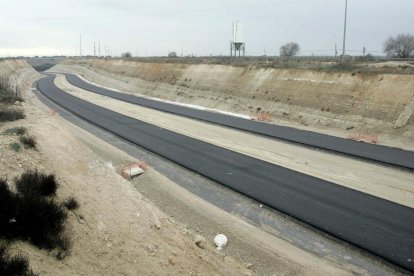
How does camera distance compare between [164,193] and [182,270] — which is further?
[164,193]

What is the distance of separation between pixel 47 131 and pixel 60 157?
3783 mm

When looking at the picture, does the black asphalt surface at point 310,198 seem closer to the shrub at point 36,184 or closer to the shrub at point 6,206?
the shrub at point 36,184

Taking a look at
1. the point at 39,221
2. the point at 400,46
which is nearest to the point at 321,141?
the point at 39,221

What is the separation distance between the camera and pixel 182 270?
31.3 ft

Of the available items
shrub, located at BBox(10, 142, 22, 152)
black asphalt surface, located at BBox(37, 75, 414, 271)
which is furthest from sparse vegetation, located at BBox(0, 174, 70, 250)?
black asphalt surface, located at BBox(37, 75, 414, 271)

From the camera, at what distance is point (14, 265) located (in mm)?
7160

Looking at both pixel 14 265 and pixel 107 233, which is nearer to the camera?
pixel 14 265

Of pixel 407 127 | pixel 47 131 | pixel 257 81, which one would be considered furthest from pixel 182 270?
pixel 257 81

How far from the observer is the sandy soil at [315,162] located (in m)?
17.2

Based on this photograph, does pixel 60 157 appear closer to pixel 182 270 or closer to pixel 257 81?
pixel 182 270

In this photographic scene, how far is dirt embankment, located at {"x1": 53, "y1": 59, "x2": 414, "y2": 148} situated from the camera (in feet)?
92.3

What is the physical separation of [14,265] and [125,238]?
3.16 metres

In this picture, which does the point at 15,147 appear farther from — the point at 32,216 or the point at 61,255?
the point at 61,255

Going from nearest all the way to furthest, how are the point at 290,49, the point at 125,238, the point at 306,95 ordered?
the point at 125,238 → the point at 306,95 → the point at 290,49
